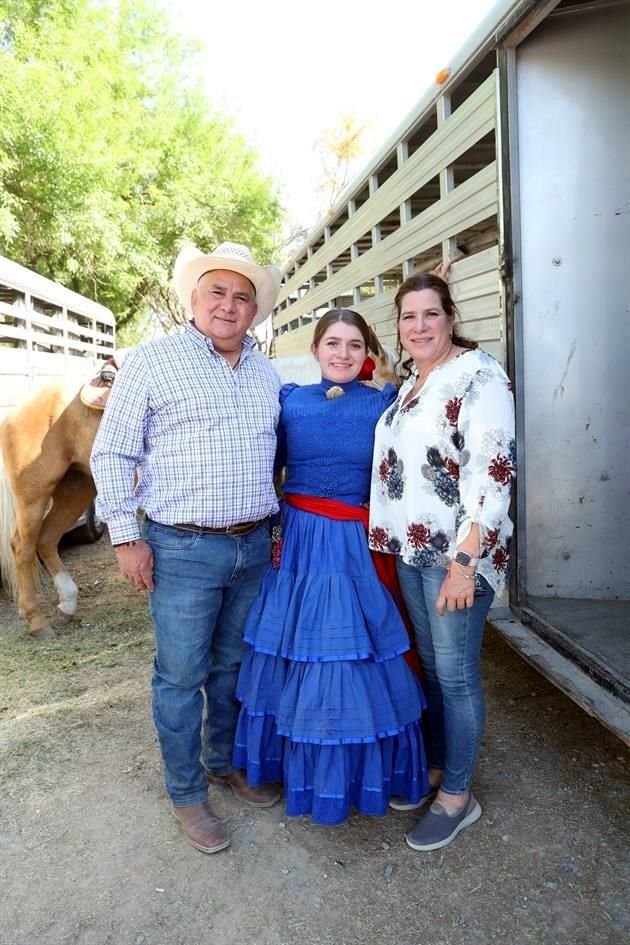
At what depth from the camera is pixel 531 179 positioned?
8.72 ft

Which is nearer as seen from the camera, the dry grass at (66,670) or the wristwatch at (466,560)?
the wristwatch at (466,560)

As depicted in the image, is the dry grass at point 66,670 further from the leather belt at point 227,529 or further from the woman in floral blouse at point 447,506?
the woman in floral blouse at point 447,506

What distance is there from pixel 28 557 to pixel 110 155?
9986 mm

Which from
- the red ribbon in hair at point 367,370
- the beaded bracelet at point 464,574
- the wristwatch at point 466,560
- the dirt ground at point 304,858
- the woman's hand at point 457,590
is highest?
the red ribbon in hair at point 367,370

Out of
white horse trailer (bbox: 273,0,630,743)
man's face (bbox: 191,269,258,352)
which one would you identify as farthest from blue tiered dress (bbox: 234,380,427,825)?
white horse trailer (bbox: 273,0,630,743)

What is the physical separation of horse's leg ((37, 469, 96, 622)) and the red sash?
258 centimetres

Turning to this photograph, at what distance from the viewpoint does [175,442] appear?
2219 mm

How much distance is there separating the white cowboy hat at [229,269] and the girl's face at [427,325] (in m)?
0.56

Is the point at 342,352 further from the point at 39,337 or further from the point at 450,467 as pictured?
the point at 39,337

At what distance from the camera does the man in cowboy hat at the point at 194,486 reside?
2213mm

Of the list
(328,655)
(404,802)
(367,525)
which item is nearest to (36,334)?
(367,525)

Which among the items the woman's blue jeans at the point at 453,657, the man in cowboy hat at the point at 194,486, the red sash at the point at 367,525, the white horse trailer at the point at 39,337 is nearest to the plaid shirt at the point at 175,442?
the man in cowboy hat at the point at 194,486

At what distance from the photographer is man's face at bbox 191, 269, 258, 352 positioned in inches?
91.3

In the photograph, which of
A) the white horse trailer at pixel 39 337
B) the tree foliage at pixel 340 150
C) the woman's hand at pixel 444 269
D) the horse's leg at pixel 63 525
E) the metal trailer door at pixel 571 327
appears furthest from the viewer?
the tree foliage at pixel 340 150
